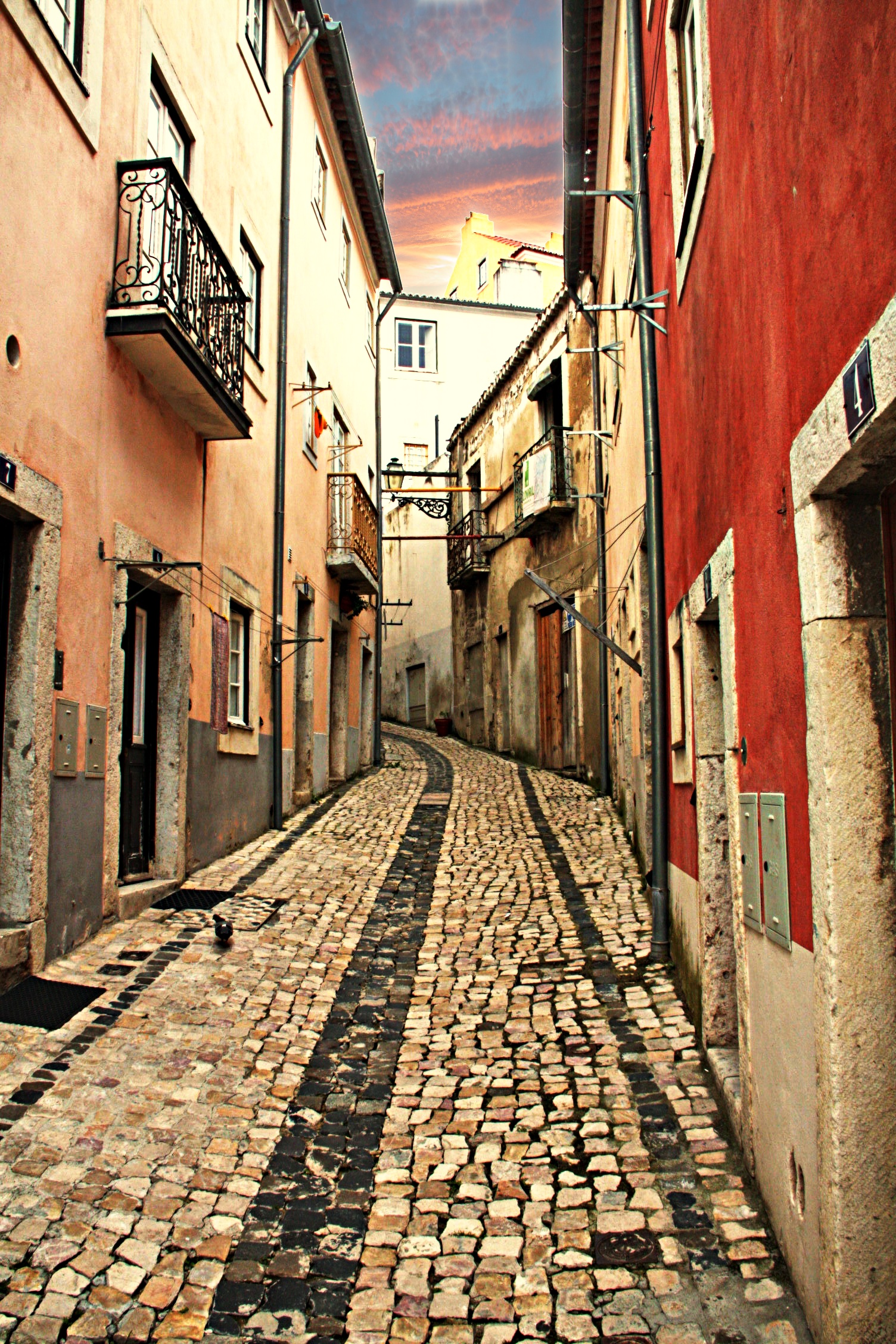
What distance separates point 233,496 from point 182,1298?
7.50 meters

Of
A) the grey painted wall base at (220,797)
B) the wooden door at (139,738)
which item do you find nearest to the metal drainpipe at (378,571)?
the grey painted wall base at (220,797)

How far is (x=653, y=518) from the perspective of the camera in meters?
7.16

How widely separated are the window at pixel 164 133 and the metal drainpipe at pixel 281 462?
9.45 ft

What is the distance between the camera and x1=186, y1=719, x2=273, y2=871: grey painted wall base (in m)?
8.55

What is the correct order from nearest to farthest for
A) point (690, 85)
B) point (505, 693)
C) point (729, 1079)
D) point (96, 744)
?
point (729, 1079)
point (690, 85)
point (96, 744)
point (505, 693)

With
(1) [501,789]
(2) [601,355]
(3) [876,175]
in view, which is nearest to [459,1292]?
(3) [876,175]

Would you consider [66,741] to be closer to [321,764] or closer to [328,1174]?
[328,1174]

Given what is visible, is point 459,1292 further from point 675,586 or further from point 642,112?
point 642,112

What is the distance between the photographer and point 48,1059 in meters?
4.79

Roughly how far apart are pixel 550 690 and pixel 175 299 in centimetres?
1054

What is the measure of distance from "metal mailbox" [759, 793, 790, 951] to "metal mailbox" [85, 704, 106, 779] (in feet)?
14.1

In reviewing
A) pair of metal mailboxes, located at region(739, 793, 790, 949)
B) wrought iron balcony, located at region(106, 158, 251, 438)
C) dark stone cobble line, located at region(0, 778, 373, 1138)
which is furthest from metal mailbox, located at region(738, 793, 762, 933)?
wrought iron balcony, located at region(106, 158, 251, 438)

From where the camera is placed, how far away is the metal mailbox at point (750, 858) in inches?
148

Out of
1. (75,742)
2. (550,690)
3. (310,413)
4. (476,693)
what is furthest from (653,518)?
(476,693)
